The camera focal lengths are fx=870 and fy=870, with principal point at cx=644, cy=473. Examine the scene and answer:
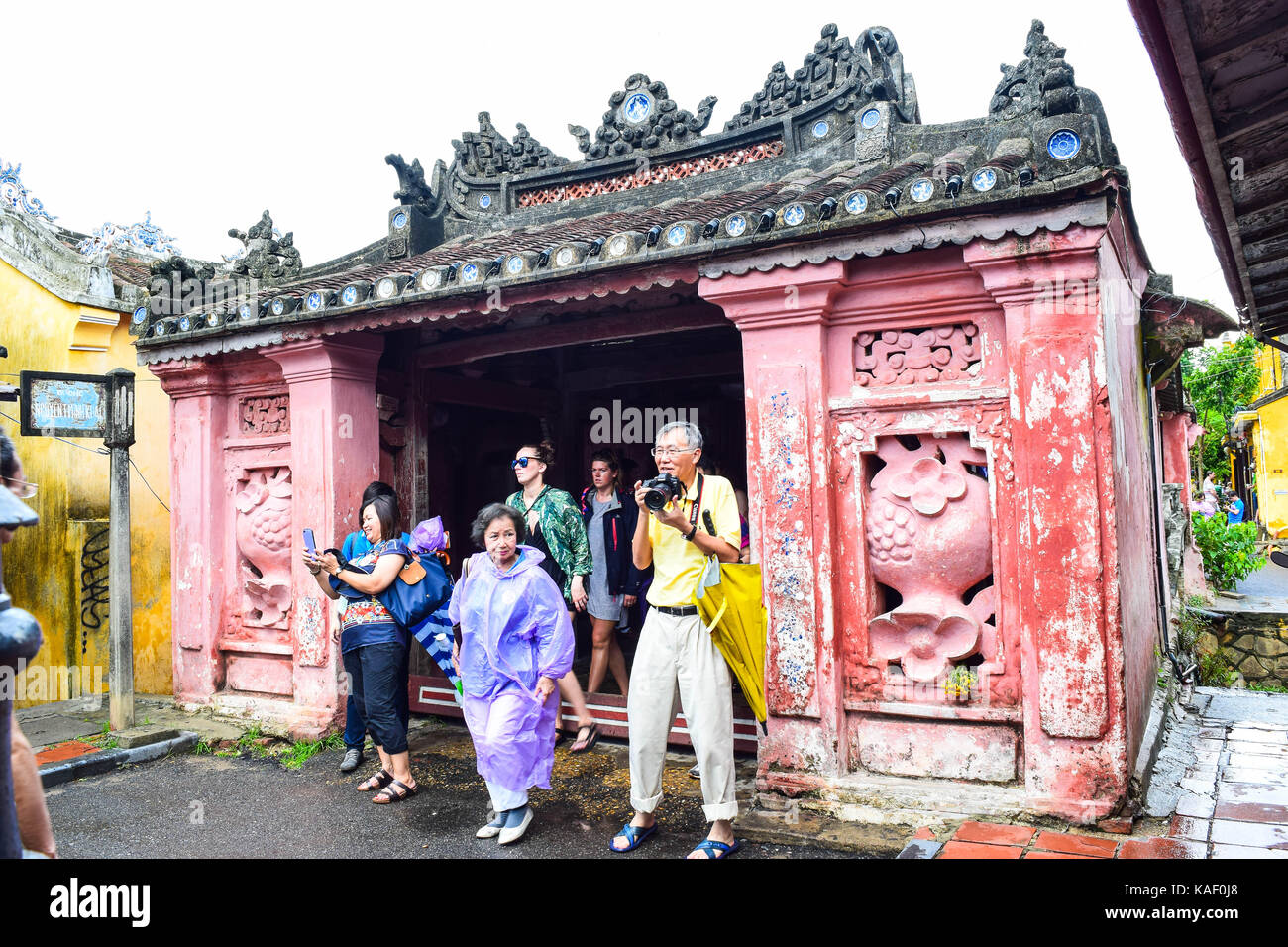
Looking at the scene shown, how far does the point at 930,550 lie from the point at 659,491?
1.62 m

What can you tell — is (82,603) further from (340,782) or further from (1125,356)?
(1125,356)

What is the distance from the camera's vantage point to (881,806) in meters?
4.46

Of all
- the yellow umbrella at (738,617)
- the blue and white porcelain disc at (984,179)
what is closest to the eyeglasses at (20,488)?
the yellow umbrella at (738,617)

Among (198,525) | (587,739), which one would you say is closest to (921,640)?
(587,739)

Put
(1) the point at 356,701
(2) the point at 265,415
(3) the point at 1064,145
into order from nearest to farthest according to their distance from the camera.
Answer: (3) the point at 1064,145 < (1) the point at 356,701 < (2) the point at 265,415

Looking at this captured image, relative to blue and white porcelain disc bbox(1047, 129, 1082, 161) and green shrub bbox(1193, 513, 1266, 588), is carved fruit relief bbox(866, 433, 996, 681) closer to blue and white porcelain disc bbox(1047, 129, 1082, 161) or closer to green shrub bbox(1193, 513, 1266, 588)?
blue and white porcelain disc bbox(1047, 129, 1082, 161)

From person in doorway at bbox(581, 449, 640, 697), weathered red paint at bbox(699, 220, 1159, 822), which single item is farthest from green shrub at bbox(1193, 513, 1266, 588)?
person in doorway at bbox(581, 449, 640, 697)

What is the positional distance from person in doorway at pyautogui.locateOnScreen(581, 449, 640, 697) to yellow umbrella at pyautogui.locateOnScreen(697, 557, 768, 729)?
7.41ft

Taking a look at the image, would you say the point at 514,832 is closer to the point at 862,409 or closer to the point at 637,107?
the point at 862,409

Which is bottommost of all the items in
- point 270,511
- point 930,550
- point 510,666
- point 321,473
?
point 510,666

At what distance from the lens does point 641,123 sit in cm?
731

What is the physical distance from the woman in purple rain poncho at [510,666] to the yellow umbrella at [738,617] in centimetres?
88

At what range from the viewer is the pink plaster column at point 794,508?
4699 millimetres

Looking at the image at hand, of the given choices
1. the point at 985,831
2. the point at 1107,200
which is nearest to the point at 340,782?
the point at 985,831
